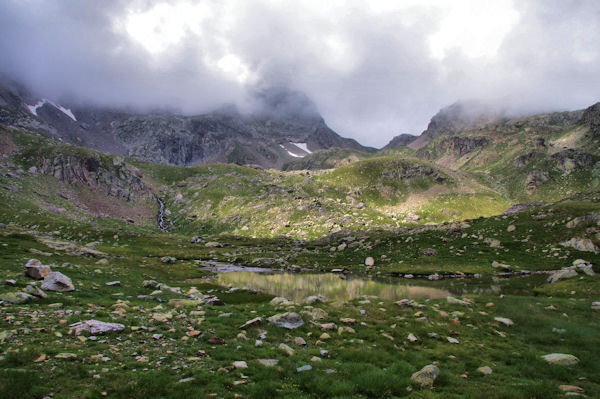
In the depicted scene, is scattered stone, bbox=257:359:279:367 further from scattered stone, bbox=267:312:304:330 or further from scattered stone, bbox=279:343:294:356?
scattered stone, bbox=267:312:304:330

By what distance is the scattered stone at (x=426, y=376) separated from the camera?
12.1 m

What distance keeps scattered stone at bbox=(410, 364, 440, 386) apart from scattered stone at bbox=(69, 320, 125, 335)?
15.2 meters

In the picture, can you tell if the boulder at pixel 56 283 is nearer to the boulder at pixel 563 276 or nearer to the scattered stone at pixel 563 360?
the scattered stone at pixel 563 360

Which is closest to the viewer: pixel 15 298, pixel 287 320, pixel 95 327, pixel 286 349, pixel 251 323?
pixel 95 327

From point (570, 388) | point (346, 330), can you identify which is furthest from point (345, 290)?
point (570, 388)

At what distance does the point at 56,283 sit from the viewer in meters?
22.9

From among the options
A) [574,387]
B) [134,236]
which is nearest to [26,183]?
[134,236]

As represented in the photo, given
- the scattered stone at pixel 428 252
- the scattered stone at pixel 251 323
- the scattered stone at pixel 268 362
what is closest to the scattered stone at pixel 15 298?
the scattered stone at pixel 251 323

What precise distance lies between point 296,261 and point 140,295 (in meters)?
69.5

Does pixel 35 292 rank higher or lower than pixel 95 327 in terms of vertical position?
higher

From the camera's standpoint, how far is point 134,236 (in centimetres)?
12244

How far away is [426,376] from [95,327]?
16495 mm

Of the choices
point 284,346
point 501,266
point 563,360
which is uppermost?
point 284,346

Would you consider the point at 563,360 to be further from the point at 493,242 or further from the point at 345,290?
the point at 493,242
